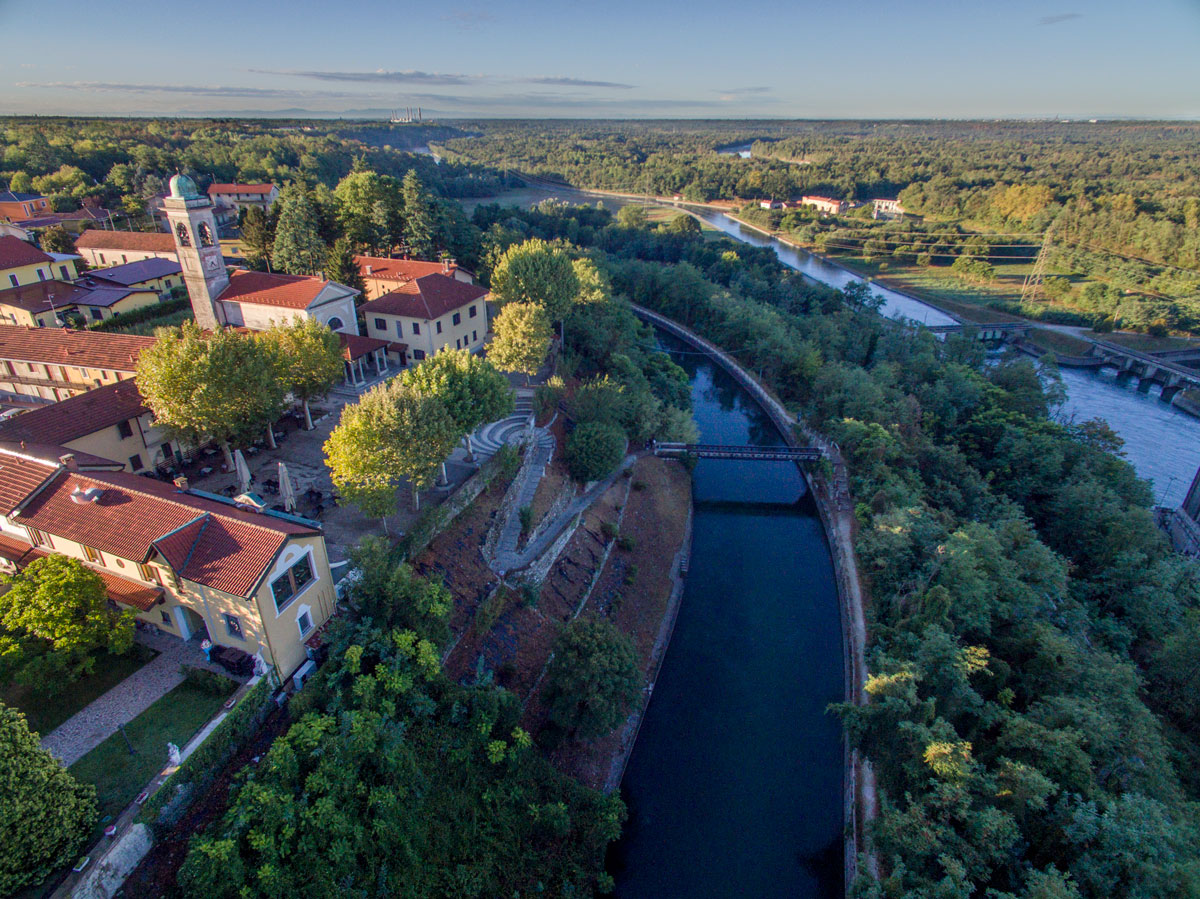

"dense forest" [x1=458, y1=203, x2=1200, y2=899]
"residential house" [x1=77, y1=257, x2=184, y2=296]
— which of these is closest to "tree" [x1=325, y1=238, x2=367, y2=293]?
"residential house" [x1=77, y1=257, x2=184, y2=296]

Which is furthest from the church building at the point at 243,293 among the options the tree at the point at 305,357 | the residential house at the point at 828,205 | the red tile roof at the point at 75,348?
the residential house at the point at 828,205

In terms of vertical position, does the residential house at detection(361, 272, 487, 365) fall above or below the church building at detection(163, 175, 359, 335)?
below

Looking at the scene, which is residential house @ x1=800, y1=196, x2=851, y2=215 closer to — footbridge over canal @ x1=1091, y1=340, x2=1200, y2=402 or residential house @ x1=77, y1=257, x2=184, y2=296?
footbridge over canal @ x1=1091, y1=340, x2=1200, y2=402

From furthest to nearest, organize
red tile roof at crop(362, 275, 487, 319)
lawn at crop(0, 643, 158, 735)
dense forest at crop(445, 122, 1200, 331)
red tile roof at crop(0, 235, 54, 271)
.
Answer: dense forest at crop(445, 122, 1200, 331) < red tile roof at crop(0, 235, 54, 271) < red tile roof at crop(362, 275, 487, 319) < lawn at crop(0, 643, 158, 735)

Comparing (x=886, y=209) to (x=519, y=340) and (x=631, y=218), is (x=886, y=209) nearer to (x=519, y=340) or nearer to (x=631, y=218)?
(x=631, y=218)

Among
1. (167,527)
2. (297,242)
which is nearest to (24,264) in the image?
(297,242)
